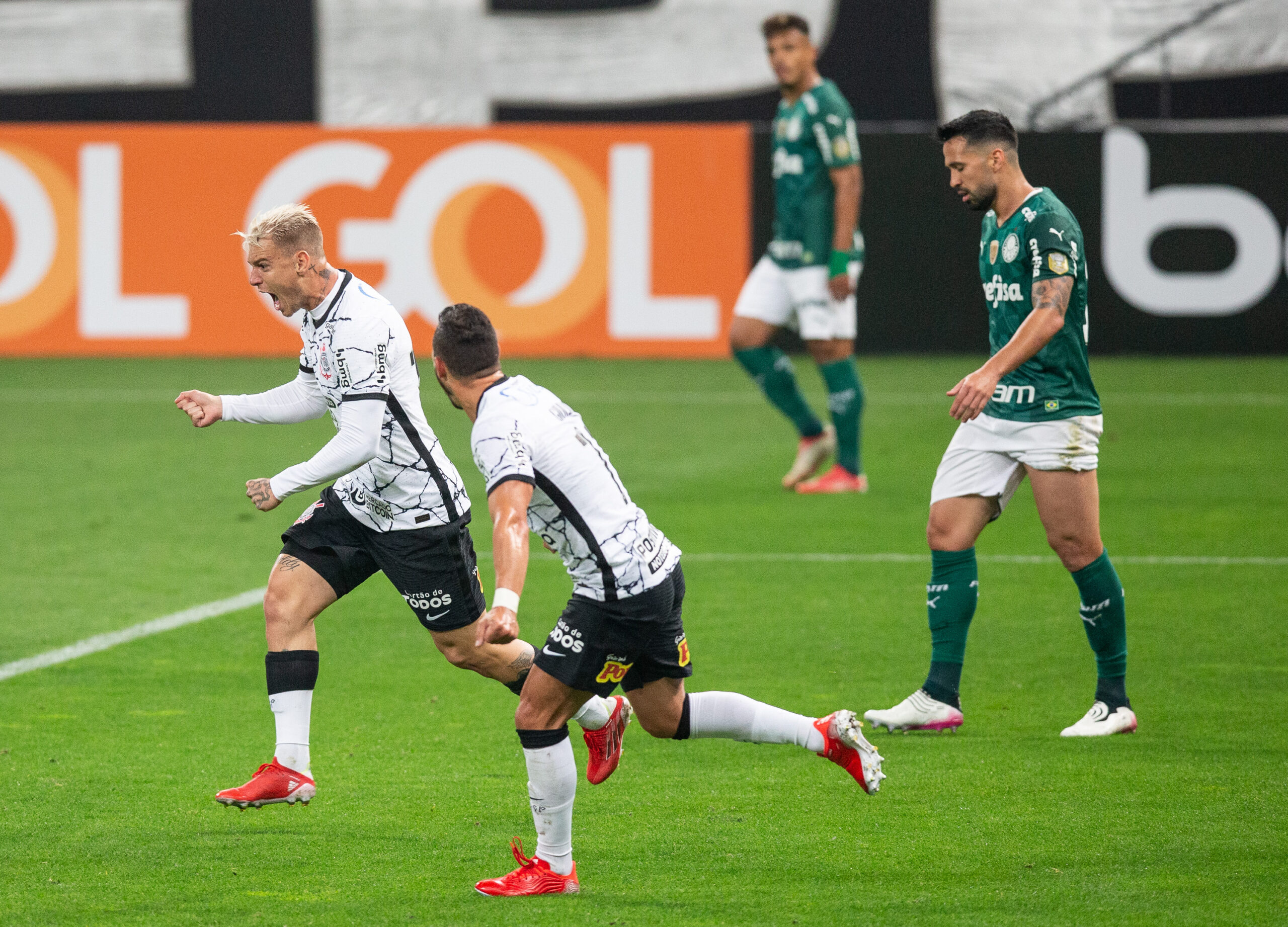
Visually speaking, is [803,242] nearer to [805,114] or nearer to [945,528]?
[805,114]

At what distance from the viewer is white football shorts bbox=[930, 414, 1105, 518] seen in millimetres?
6125

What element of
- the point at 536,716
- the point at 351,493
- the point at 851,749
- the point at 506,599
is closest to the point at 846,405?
the point at 351,493

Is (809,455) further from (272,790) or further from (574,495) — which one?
(574,495)

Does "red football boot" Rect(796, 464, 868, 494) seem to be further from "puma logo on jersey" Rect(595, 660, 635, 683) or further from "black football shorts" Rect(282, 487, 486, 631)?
"puma logo on jersey" Rect(595, 660, 635, 683)

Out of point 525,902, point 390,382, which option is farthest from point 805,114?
point 525,902

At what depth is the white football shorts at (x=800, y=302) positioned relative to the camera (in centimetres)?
1129

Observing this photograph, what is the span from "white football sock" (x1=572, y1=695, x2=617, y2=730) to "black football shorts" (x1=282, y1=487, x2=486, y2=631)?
509 mm

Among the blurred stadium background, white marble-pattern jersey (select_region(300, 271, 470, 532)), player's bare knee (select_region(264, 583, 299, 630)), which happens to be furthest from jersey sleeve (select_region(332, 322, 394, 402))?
the blurred stadium background

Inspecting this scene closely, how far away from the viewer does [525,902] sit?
4.53 m

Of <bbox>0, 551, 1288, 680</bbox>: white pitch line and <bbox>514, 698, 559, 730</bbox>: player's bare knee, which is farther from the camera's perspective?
<bbox>0, 551, 1288, 680</bbox>: white pitch line

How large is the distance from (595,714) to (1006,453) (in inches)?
69.2

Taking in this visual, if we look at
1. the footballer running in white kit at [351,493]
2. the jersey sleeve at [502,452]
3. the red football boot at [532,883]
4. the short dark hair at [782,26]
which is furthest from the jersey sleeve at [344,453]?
the short dark hair at [782,26]

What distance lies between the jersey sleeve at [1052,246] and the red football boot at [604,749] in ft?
6.76

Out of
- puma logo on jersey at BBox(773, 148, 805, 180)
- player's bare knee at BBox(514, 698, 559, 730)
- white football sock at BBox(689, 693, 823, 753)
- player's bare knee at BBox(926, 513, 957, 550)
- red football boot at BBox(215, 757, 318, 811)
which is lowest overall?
red football boot at BBox(215, 757, 318, 811)
